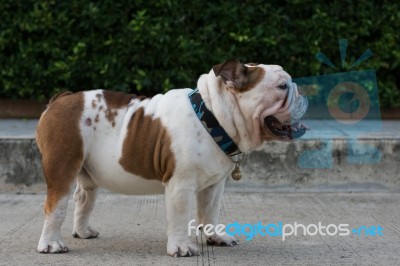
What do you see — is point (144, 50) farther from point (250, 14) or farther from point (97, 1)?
point (250, 14)

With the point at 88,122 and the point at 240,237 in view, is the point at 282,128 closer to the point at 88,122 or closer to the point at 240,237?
the point at 240,237

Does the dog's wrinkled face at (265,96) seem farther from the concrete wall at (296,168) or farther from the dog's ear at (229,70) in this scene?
the concrete wall at (296,168)

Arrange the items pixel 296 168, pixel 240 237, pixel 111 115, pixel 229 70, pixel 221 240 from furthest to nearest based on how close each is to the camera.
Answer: pixel 296 168 < pixel 240 237 < pixel 221 240 < pixel 111 115 < pixel 229 70

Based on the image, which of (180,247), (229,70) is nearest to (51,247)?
(180,247)

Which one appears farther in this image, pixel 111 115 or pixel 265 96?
pixel 111 115

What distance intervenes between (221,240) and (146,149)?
2.41ft

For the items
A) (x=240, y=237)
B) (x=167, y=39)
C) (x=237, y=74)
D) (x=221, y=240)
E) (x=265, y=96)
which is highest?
(x=237, y=74)

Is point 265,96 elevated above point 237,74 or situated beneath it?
situated beneath

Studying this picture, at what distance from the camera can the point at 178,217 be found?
148 inches

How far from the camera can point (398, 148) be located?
591 centimetres

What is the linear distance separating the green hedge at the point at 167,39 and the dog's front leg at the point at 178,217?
3371 millimetres

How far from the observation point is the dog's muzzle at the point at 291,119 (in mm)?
3744

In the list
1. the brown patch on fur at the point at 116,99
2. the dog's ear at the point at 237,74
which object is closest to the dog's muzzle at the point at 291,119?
the dog's ear at the point at 237,74

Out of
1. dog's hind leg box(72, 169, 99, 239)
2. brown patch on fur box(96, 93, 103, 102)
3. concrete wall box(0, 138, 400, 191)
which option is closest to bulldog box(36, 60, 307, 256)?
brown patch on fur box(96, 93, 103, 102)
